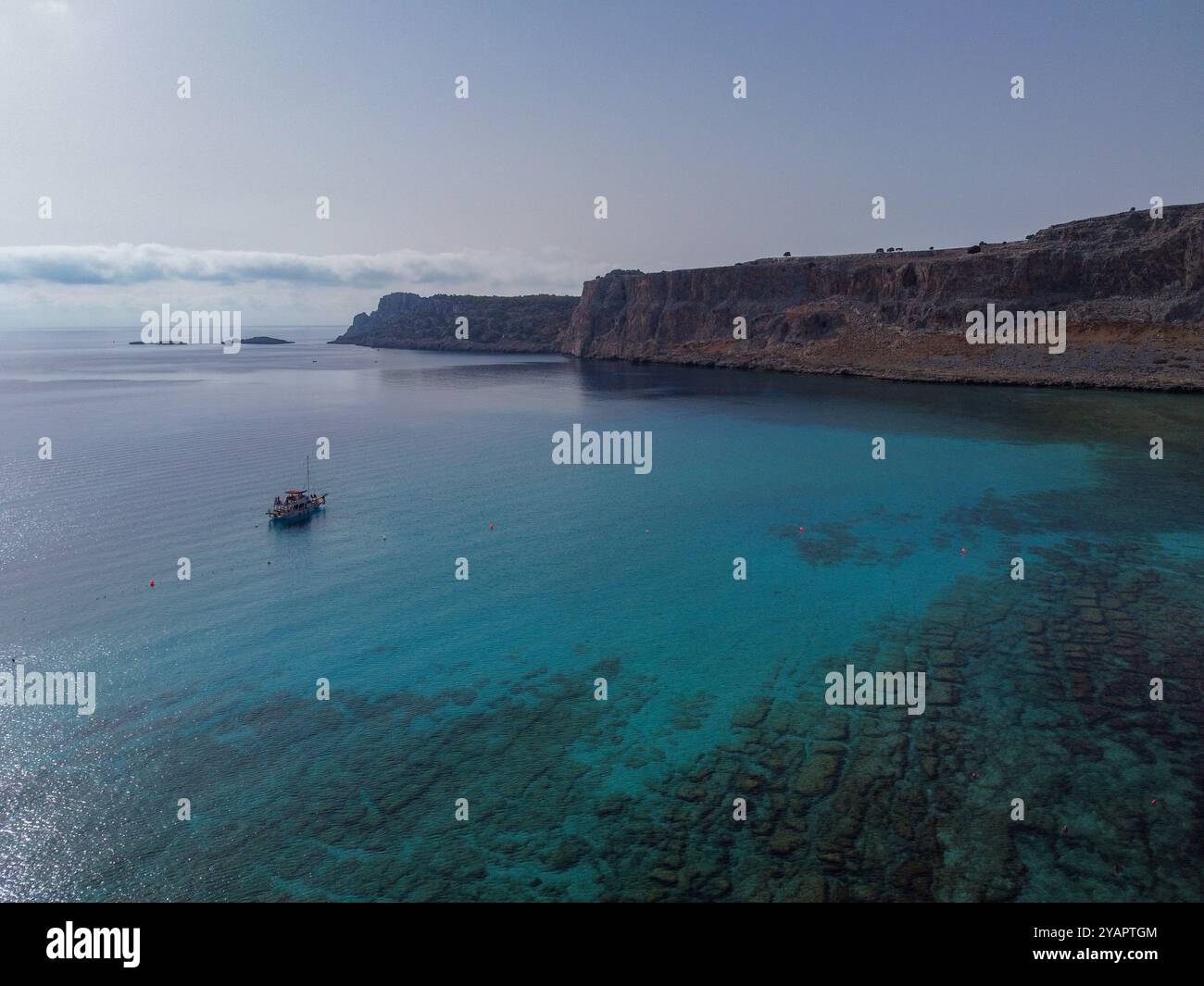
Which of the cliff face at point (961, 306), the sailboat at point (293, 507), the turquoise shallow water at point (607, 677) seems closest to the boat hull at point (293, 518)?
the sailboat at point (293, 507)

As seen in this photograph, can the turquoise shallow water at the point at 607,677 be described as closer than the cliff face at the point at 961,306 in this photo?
Yes

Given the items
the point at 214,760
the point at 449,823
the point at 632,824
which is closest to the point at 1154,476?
the point at 632,824

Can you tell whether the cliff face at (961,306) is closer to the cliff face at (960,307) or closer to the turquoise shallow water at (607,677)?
the cliff face at (960,307)

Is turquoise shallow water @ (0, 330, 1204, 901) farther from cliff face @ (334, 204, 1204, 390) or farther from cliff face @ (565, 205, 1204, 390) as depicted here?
cliff face @ (565, 205, 1204, 390)

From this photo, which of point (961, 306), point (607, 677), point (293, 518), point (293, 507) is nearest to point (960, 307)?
point (961, 306)

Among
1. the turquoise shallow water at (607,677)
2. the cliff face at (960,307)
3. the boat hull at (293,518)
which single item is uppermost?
the cliff face at (960,307)

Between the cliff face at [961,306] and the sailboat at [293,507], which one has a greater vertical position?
the cliff face at [961,306]
